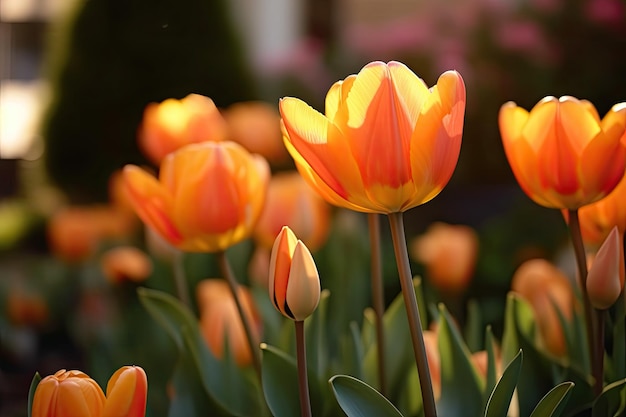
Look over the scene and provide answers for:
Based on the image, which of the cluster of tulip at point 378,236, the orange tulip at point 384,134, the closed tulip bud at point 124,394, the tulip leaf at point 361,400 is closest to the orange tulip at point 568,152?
the cluster of tulip at point 378,236

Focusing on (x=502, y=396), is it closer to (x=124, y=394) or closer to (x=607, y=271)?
(x=607, y=271)

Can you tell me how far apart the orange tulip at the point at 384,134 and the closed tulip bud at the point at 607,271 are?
0.12 m

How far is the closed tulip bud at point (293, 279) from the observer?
588 millimetres

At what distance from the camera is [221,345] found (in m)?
0.91

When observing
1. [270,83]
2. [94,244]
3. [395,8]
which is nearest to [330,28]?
[395,8]

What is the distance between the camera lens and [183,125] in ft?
3.91

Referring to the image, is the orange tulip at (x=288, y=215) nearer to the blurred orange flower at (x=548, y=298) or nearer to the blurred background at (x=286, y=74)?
the blurred orange flower at (x=548, y=298)

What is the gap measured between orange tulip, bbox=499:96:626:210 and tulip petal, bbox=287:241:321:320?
199mm

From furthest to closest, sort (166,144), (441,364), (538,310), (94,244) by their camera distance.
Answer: (94,244), (166,144), (538,310), (441,364)

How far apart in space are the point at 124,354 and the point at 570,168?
1.99ft

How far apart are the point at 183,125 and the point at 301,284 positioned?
0.65 meters

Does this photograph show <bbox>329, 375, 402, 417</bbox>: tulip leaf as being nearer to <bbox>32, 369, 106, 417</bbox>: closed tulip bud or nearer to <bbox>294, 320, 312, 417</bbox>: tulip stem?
<bbox>294, 320, 312, 417</bbox>: tulip stem

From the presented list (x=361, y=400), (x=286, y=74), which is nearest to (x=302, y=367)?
(x=361, y=400)

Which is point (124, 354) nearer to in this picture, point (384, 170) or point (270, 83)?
point (384, 170)
